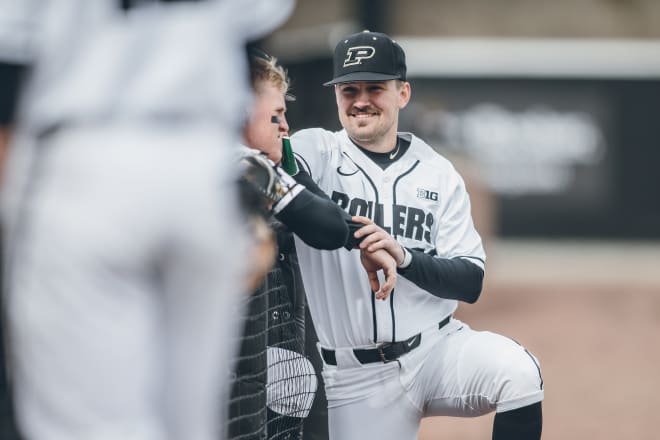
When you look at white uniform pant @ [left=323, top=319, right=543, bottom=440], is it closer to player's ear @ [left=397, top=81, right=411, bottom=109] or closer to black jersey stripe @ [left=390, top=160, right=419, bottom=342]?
black jersey stripe @ [left=390, top=160, right=419, bottom=342]

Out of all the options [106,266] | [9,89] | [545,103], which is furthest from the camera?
[545,103]

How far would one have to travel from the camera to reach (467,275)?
12.6 ft

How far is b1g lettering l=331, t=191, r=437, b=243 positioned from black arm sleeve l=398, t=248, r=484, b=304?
0.12 metres

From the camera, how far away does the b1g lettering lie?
3.97 m

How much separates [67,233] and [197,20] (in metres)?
0.44

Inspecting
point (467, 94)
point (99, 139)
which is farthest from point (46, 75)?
point (467, 94)

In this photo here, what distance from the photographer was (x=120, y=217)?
179cm

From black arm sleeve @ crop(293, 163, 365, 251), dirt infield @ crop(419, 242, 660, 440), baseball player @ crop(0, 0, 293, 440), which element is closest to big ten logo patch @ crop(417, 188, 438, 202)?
black arm sleeve @ crop(293, 163, 365, 251)

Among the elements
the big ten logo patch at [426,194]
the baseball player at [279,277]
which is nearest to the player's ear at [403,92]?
the big ten logo patch at [426,194]

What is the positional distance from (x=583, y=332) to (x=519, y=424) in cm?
688

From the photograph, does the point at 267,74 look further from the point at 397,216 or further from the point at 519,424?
→ the point at 519,424

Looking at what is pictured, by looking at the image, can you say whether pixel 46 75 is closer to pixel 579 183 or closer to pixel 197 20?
pixel 197 20

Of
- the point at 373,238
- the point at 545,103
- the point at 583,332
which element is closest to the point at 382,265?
the point at 373,238

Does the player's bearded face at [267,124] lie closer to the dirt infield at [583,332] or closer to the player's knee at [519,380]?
the player's knee at [519,380]
